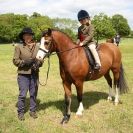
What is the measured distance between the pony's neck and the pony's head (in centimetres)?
19

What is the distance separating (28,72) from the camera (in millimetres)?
7707

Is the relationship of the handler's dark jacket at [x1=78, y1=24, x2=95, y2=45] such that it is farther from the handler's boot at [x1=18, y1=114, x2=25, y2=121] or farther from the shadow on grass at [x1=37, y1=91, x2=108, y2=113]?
the handler's boot at [x1=18, y1=114, x2=25, y2=121]

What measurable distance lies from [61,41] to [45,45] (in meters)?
0.55

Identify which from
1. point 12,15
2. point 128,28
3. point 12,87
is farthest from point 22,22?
point 12,87

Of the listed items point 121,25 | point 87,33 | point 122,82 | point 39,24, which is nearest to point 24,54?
point 87,33

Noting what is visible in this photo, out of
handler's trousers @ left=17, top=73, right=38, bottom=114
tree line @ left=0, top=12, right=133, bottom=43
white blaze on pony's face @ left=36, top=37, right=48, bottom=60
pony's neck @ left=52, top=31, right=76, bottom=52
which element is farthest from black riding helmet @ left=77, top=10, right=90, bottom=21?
tree line @ left=0, top=12, right=133, bottom=43

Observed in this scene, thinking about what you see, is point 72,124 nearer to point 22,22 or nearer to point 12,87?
point 12,87

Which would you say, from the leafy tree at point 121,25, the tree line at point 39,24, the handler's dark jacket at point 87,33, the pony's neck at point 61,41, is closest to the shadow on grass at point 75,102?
the pony's neck at point 61,41

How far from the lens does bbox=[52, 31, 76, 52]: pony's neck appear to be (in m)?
7.49

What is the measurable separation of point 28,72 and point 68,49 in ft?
3.67

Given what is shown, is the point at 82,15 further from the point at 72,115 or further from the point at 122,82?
the point at 122,82

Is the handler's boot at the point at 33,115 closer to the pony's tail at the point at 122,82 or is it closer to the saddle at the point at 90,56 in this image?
the saddle at the point at 90,56

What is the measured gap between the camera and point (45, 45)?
23.7 feet

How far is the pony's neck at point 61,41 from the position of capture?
7487mm
